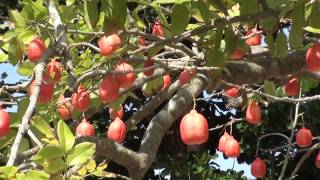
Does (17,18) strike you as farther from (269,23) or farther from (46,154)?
(46,154)

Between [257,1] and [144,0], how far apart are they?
1.93 ft

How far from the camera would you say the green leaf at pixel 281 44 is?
2.34 m

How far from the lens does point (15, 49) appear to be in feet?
7.52

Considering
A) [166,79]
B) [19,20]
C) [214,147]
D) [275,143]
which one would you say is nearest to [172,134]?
[214,147]

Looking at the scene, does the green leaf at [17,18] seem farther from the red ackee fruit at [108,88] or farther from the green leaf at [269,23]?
the green leaf at [269,23]

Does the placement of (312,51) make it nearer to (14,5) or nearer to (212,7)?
(212,7)

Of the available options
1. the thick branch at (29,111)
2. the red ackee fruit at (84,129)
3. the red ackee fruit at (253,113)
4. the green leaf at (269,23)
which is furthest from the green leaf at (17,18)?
the red ackee fruit at (253,113)

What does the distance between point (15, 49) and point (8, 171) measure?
997 millimetres

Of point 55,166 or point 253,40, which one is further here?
point 253,40

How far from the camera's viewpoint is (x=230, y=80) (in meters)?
2.62

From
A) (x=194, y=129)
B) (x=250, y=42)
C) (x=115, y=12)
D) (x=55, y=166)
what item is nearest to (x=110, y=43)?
(x=115, y=12)

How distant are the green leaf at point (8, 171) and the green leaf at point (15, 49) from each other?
0.95 m

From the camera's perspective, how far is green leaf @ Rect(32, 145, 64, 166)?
1.41 m

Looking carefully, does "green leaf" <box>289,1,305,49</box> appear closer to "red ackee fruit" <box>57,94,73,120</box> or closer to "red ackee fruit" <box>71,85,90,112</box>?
"red ackee fruit" <box>71,85,90,112</box>
